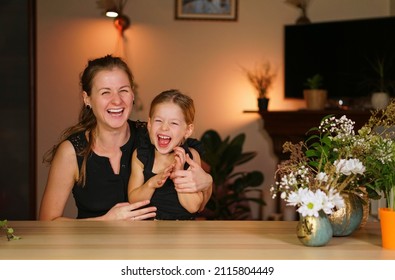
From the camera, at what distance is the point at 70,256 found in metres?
1.74

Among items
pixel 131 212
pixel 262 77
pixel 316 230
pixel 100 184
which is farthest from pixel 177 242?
pixel 262 77

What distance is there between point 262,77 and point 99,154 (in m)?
3.31

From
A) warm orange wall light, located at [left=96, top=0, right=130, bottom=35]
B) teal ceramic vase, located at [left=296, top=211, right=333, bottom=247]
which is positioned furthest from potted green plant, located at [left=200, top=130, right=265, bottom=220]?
teal ceramic vase, located at [left=296, top=211, right=333, bottom=247]

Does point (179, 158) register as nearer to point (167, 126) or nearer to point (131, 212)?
point (167, 126)

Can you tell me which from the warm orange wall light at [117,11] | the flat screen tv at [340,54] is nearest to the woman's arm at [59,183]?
the warm orange wall light at [117,11]

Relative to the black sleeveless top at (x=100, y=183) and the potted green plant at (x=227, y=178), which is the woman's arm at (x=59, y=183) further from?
the potted green plant at (x=227, y=178)

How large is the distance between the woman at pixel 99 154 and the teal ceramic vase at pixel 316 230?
0.93 m

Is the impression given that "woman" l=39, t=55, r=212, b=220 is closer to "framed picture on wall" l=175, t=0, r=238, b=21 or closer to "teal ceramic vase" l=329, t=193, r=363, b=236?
"teal ceramic vase" l=329, t=193, r=363, b=236

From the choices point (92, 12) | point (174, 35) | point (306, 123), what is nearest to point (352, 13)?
point (306, 123)

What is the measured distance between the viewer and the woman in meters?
2.85

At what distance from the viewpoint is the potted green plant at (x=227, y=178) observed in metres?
5.69

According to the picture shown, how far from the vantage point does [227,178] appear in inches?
229

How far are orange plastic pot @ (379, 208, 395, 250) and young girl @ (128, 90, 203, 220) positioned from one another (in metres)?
1.04
